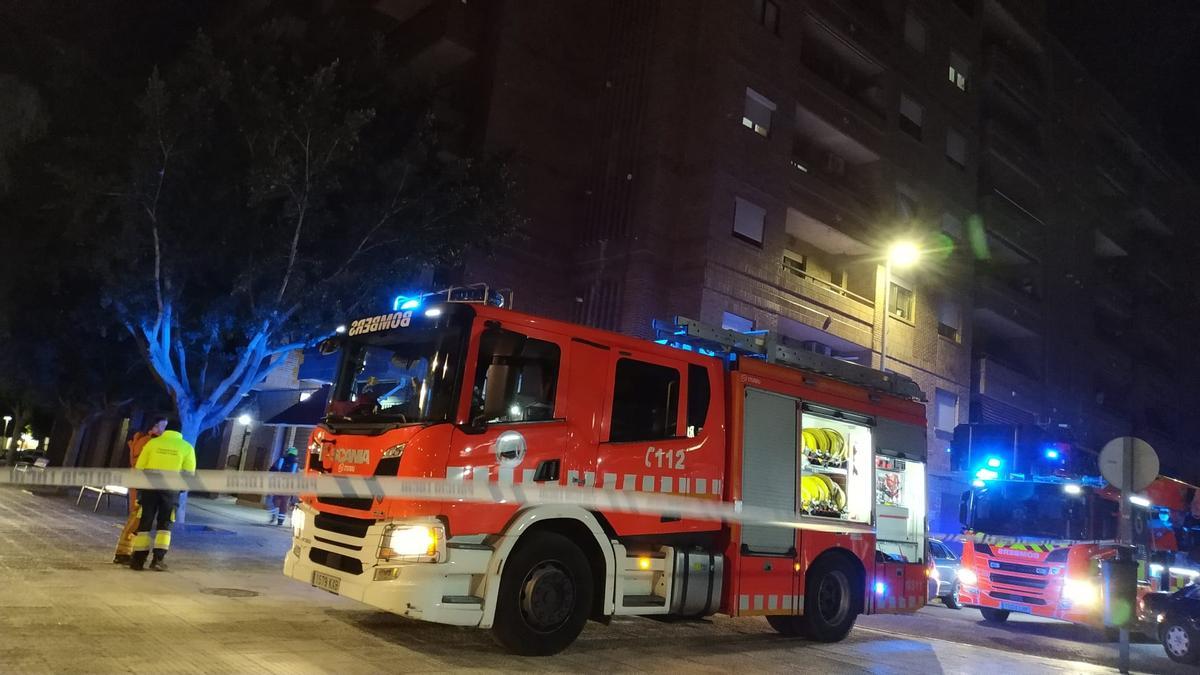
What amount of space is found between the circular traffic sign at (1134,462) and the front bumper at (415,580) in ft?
24.0

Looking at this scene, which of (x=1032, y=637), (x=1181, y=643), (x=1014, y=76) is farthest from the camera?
(x=1014, y=76)

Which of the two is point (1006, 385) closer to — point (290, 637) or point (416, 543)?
point (416, 543)

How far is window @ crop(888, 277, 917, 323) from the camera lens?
2586 cm

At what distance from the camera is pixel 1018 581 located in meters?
12.0

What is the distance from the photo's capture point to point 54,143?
13828 millimetres

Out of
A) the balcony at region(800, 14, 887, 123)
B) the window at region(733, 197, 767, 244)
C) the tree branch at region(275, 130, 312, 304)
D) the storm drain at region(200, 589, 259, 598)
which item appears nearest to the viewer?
the storm drain at region(200, 589, 259, 598)

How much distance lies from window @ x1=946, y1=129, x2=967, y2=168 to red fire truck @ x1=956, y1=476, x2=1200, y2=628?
18610 mm

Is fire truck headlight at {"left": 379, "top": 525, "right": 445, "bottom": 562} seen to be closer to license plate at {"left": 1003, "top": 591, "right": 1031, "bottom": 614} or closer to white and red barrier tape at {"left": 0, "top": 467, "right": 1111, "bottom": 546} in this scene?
white and red barrier tape at {"left": 0, "top": 467, "right": 1111, "bottom": 546}

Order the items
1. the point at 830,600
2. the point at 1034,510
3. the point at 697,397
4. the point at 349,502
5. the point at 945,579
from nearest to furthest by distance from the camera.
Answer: the point at 349,502, the point at 697,397, the point at 830,600, the point at 1034,510, the point at 945,579

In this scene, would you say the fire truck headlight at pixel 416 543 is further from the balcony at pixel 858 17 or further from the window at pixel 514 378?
the balcony at pixel 858 17

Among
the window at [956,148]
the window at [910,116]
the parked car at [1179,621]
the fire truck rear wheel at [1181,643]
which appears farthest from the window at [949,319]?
the fire truck rear wheel at [1181,643]

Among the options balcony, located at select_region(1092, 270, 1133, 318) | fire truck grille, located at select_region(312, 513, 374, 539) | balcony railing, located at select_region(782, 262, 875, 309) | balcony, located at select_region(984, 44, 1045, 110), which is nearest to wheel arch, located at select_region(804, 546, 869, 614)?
fire truck grille, located at select_region(312, 513, 374, 539)

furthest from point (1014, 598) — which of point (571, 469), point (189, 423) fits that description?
point (189, 423)

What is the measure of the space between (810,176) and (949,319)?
30.8ft
